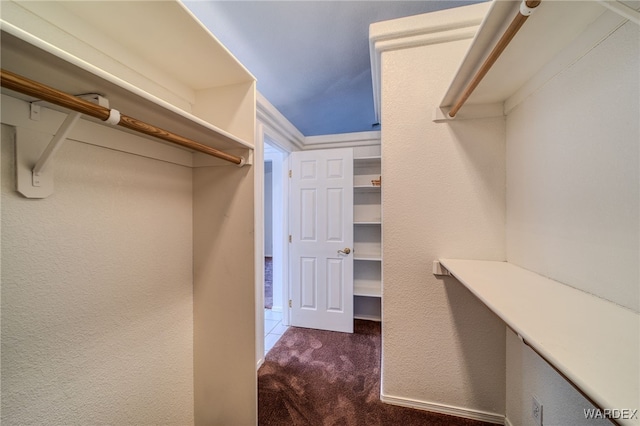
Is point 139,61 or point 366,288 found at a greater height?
point 139,61

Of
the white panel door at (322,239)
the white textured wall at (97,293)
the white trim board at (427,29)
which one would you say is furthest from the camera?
the white panel door at (322,239)

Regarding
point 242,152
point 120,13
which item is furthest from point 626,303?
point 120,13

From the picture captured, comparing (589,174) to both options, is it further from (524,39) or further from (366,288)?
(366,288)

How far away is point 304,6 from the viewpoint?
51.1 inches

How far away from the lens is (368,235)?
2709mm

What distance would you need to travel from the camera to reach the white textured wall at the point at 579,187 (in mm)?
677

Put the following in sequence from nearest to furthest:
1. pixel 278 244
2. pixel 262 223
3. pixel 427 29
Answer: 1. pixel 427 29
2. pixel 262 223
3. pixel 278 244

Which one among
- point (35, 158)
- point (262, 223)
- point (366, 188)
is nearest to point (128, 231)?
point (35, 158)

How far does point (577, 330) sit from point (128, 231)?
152 cm

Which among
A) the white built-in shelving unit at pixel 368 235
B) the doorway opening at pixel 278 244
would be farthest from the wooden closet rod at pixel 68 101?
the white built-in shelving unit at pixel 368 235

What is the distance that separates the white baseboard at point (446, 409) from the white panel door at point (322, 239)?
975 mm

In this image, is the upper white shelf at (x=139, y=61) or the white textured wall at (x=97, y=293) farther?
the white textured wall at (x=97, y=293)

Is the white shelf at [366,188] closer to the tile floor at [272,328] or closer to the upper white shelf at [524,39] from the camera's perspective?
the upper white shelf at [524,39]

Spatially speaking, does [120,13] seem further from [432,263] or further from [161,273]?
[432,263]
